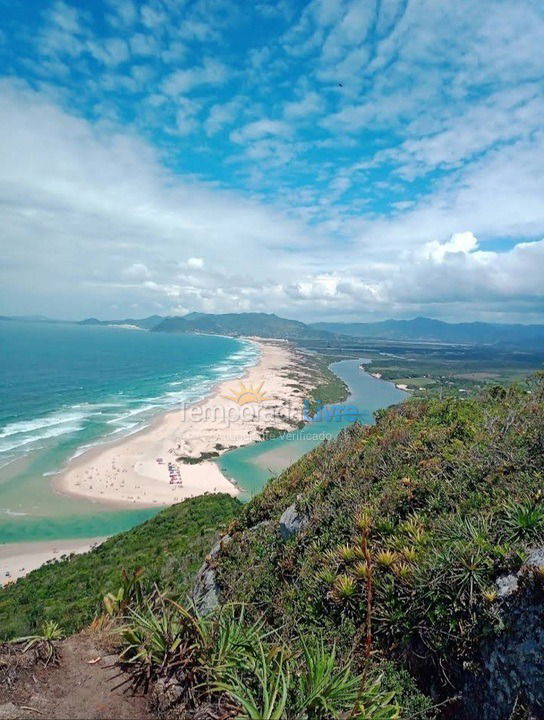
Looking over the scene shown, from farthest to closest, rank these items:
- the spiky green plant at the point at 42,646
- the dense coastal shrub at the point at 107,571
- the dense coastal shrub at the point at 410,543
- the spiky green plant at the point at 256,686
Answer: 1. the dense coastal shrub at the point at 107,571
2. the dense coastal shrub at the point at 410,543
3. the spiky green plant at the point at 42,646
4. the spiky green plant at the point at 256,686

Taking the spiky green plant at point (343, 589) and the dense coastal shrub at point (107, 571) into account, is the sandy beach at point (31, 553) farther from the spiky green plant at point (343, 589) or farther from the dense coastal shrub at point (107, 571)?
the spiky green plant at point (343, 589)

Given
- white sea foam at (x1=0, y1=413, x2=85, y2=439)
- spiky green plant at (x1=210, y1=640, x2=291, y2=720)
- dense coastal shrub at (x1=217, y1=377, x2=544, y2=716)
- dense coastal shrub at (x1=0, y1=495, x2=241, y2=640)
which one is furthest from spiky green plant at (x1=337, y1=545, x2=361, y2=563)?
white sea foam at (x1=0, y1=413, x2=85, y2=439)

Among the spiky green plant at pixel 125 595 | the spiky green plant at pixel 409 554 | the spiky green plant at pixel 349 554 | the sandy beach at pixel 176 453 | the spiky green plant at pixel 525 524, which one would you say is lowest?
the sandy beach at pixel 176 453

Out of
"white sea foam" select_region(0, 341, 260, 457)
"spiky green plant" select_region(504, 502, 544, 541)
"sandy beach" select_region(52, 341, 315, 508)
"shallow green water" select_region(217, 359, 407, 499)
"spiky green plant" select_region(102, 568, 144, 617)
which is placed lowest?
"shallow green water" select_region(217, 359, 407, 499)

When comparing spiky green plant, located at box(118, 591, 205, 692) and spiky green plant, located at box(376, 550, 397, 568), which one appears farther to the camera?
spiky green plant, located at box(376, 550, 397, 568)

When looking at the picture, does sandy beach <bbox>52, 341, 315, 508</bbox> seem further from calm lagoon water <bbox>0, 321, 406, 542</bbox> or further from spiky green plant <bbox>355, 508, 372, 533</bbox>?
spiky green plant <bbox>355, 508, 372, 533</bbox>

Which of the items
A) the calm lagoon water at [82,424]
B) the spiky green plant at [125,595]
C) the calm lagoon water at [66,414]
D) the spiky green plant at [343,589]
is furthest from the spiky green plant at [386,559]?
the calm lagoon water at [66,414]
